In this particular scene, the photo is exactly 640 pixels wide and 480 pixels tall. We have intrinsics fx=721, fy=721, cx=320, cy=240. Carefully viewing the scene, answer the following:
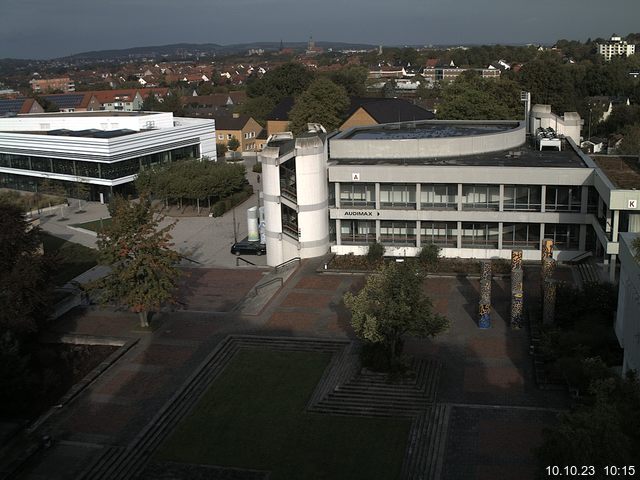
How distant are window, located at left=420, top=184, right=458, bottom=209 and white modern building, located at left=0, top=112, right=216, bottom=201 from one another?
30771 millimetres

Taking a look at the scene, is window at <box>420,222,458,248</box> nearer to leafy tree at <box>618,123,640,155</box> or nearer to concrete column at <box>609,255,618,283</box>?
concrete column at <box>609,255,618,283</box>

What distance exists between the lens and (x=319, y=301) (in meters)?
34.8

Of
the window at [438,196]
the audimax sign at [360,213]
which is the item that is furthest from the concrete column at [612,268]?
the audimax sign at [360,213]

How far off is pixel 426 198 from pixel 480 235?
146 inches

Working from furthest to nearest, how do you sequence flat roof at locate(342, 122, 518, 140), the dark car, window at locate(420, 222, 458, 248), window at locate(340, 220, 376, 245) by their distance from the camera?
flat roof at locate(342, 122, 518, 140) → the dark car → window at locate(340, 220, 376, 245) → window at locate(420, 222, 458, 248)

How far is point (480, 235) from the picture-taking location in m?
41.0

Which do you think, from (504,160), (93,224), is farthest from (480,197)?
(93,224)

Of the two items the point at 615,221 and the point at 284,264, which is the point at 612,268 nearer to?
the point at 615,221

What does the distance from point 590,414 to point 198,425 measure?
1370 centimetres

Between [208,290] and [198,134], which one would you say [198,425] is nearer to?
[208,290]

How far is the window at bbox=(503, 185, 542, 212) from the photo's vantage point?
130ft

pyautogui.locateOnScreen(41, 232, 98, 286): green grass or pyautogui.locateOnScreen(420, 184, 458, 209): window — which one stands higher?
pyautogui.locateOnScreen(420, 184, 458, 209): window

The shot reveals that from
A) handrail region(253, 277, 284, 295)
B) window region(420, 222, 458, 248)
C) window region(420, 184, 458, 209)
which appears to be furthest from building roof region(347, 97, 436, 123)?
handrail region(253, 277, 284, 295)

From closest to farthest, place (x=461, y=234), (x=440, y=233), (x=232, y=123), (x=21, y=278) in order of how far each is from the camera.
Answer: (x=21, y=278) < (x=461, y=234) < (x=440, y=233) < (x=232, y=123)
